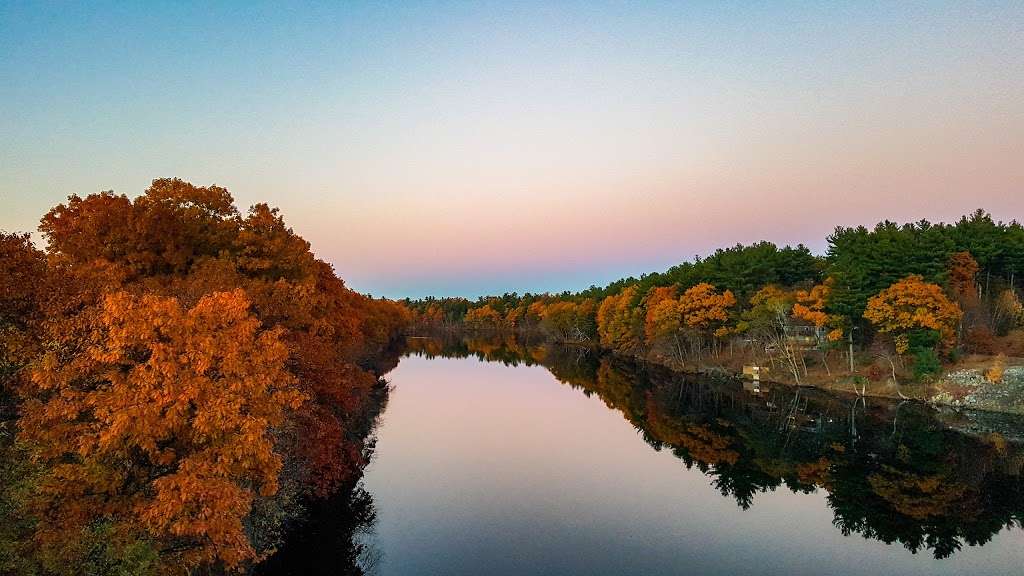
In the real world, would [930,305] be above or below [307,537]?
above

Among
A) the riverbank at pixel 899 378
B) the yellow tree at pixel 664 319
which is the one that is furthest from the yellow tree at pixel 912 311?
the yellow tree at pixel 664 319

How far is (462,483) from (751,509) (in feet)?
56.0

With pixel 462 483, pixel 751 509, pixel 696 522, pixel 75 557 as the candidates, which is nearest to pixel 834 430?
pixel 751 509

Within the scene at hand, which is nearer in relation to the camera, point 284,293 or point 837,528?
point 837,528

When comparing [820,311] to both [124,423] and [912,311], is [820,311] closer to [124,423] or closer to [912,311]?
Answer: [912,311]

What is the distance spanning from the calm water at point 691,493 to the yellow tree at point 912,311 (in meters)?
7.80

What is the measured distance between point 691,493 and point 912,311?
116 feet

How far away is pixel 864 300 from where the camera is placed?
184 ft

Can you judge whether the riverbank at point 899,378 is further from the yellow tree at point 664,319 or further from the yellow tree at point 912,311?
the yellow tree at point 664,319

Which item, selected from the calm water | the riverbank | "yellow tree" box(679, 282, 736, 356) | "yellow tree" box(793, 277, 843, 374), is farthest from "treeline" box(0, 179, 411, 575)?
"yellow tree" box(679, 282, 736, 356)

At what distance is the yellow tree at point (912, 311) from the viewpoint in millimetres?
50312

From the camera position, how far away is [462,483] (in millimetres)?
34719

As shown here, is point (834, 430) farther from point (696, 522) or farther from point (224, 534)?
point (224, 534)

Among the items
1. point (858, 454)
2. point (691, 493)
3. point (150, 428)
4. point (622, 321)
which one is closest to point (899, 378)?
point (858, 454)
